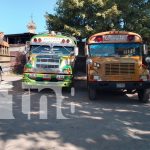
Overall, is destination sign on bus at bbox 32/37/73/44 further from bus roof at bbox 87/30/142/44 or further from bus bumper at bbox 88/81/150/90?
bus bumper at bbox 88/81/150/90

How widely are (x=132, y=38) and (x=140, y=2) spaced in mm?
15207

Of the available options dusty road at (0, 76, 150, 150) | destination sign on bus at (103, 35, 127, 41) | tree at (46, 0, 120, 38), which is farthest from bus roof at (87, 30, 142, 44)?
tree at (46, 0, 120, 38)

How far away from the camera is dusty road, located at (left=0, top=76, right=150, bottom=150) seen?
679 cm

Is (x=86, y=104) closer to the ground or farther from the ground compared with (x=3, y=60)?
closer to the ground

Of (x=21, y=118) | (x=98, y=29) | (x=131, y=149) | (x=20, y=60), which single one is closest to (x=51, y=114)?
(x=21, y=118)

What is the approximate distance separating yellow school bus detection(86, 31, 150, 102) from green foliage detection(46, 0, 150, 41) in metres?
12.4

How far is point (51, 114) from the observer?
9.74 meters

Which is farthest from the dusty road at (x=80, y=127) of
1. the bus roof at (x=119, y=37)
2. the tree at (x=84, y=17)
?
the tree at (x=84, y=17)

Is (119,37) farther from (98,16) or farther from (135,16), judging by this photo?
(135,16)

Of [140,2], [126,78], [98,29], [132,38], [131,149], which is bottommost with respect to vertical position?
[131,149]

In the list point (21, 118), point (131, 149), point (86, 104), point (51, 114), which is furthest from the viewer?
point (86, 104)

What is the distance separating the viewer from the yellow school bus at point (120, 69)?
481 inches

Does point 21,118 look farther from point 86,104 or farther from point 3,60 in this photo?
point 3,60

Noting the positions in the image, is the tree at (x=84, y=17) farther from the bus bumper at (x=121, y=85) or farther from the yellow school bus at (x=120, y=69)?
the bus bumper at (x=121, y=85)
